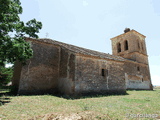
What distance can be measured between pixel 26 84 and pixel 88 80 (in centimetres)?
543

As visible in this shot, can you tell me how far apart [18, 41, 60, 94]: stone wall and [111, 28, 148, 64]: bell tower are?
15044mm

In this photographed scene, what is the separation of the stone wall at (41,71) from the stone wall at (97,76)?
10.4ft

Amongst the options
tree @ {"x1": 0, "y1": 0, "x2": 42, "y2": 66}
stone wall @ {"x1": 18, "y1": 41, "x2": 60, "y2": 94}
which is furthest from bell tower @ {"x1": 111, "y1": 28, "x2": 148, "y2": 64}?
tree @ {"x1": 0, "y1": 0, "x2": 42, "y2": 66}

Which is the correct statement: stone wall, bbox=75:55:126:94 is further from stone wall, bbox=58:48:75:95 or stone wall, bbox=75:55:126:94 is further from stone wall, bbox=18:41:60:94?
stone wall, bbox=18:41:60:94

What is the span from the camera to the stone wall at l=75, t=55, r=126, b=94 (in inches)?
383

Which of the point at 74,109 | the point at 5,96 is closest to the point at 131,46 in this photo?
the point at 74,109

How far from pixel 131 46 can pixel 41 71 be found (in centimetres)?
1764

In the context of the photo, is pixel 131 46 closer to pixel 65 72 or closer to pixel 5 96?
pixel 65 72

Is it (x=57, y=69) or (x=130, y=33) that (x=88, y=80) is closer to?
(x=57, y=69)

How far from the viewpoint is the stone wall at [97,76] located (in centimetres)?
973

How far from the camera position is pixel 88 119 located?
147 inches

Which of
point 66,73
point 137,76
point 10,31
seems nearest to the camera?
point 10,31

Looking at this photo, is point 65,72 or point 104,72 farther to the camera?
point 104,72

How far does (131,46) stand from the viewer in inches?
850
